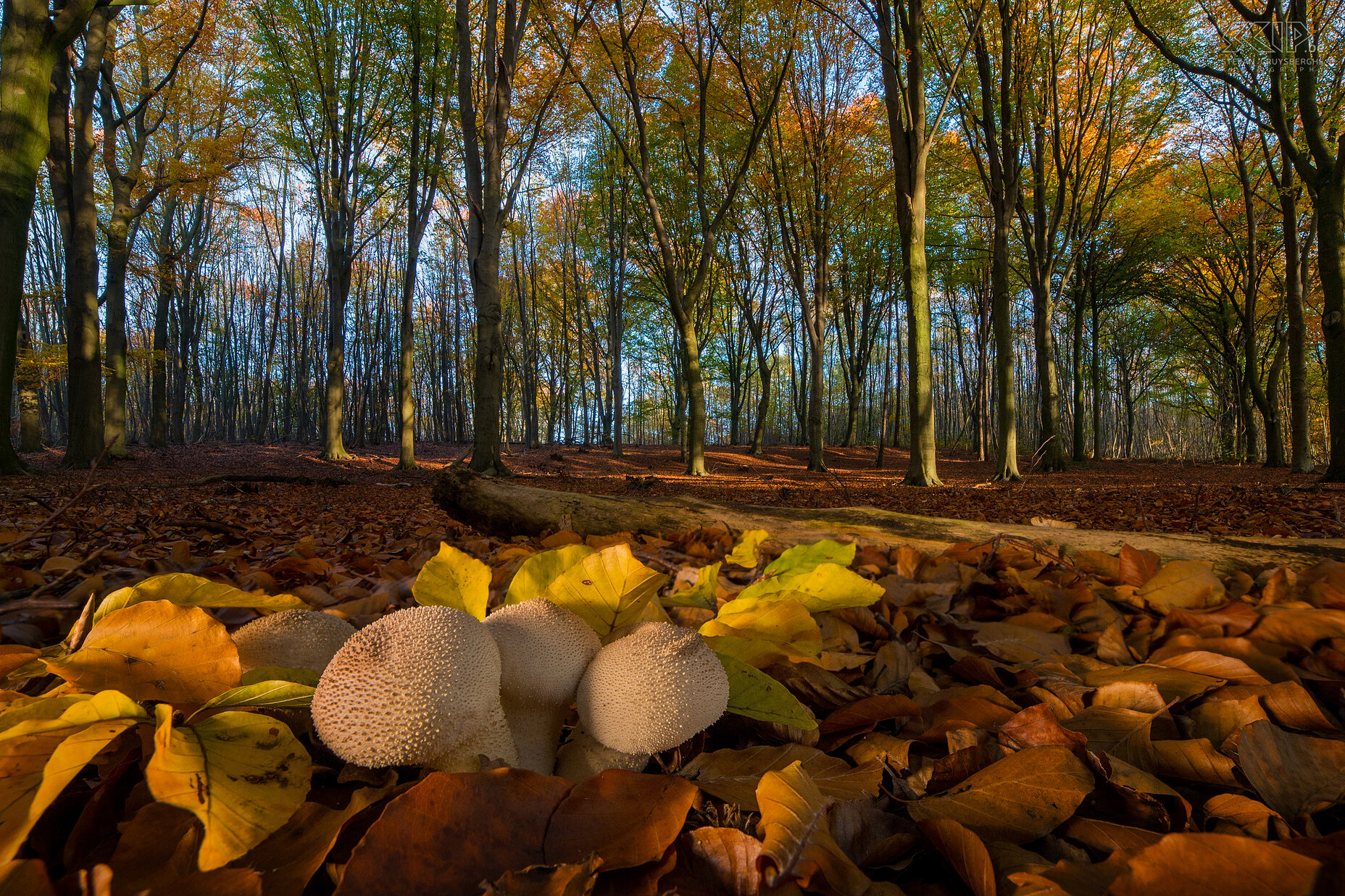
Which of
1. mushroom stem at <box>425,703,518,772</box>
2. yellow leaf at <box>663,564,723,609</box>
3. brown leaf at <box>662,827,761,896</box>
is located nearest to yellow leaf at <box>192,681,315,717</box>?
mushroom stem at <box>425,703,518,772</box>

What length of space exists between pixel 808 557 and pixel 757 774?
0.48 m

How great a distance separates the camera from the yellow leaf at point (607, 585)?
0.67m

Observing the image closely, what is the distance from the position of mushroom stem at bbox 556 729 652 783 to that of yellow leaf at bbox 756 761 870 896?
0.14 metres

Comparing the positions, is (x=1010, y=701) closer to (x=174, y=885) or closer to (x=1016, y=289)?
(x=174, y=885)

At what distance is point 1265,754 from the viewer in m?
0.62

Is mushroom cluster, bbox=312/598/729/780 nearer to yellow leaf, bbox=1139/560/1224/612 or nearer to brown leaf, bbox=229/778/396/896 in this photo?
brown leaf, bbox=229/778/396/896

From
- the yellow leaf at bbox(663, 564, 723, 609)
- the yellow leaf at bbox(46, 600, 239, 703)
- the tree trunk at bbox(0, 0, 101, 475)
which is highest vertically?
the tree trunk at bbox(0, 0, 101, 475)

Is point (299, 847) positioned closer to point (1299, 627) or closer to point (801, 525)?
point (1299, 627)

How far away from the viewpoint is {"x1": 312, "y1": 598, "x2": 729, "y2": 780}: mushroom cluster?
1.49 ft

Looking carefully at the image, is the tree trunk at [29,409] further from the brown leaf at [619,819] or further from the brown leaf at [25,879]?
the brown leaf at [619,819]

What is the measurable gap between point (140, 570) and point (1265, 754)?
2.03 meters

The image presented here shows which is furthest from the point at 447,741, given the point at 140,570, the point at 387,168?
the point at 387,168

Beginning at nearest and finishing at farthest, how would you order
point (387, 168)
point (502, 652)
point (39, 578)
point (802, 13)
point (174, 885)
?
point (174, 885), point (502, 652), point (39, 578), point (802, 13), point (387, 168)

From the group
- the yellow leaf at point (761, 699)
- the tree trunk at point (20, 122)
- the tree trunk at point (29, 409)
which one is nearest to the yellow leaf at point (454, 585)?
the yellow leaf at point (761, 699)
